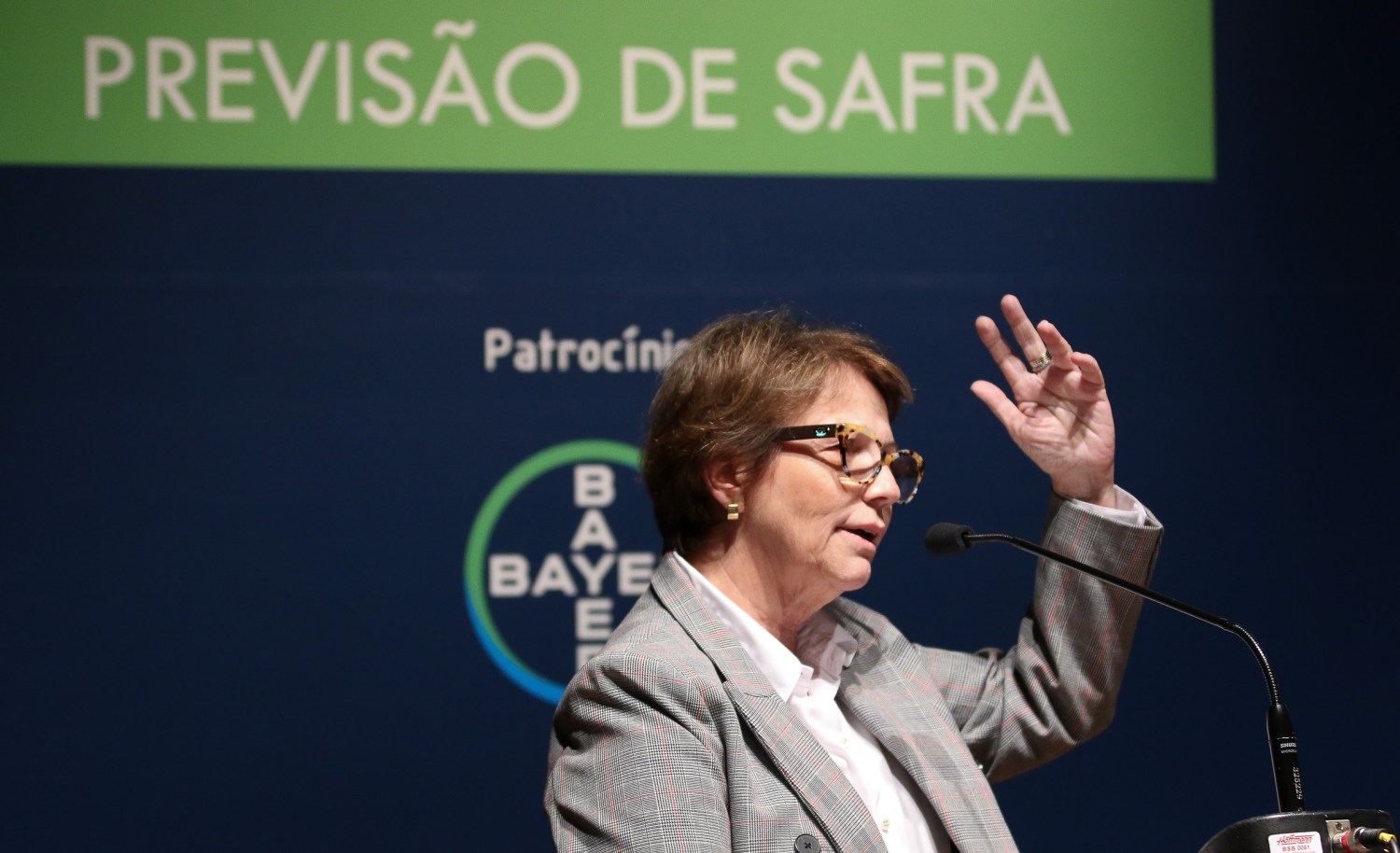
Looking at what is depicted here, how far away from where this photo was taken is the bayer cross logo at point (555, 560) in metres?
2.50

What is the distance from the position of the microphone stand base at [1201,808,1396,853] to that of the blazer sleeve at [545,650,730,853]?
20.1 inches

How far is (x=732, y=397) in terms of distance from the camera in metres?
1.79

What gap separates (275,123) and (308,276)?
0.88 ft

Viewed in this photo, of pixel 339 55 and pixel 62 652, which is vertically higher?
pixel 339 55

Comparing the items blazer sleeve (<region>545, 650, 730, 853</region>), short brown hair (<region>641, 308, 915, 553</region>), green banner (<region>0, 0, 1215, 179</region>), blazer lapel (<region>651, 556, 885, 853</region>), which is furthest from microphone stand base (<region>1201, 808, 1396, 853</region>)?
green banner (<region>0, 0, 1215, 179</region>)

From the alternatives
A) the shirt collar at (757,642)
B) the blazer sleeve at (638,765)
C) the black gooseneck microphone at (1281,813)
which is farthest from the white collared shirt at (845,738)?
the black gooseneck microphone at (1281,813)

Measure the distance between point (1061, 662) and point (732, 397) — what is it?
0.58 m

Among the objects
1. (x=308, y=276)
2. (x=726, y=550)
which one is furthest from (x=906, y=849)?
(x=308, y=276)

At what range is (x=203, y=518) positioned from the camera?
7.96 feet

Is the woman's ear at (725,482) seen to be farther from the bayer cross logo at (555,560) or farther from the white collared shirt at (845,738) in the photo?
the bayer cross logo at (555,560)

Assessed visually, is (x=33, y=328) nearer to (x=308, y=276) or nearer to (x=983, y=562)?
(x=308, y=276)

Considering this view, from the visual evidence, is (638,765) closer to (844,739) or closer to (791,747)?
(791,747)

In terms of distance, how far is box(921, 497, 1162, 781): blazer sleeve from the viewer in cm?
189

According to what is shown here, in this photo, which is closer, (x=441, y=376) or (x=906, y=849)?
(x=906, y=849)
